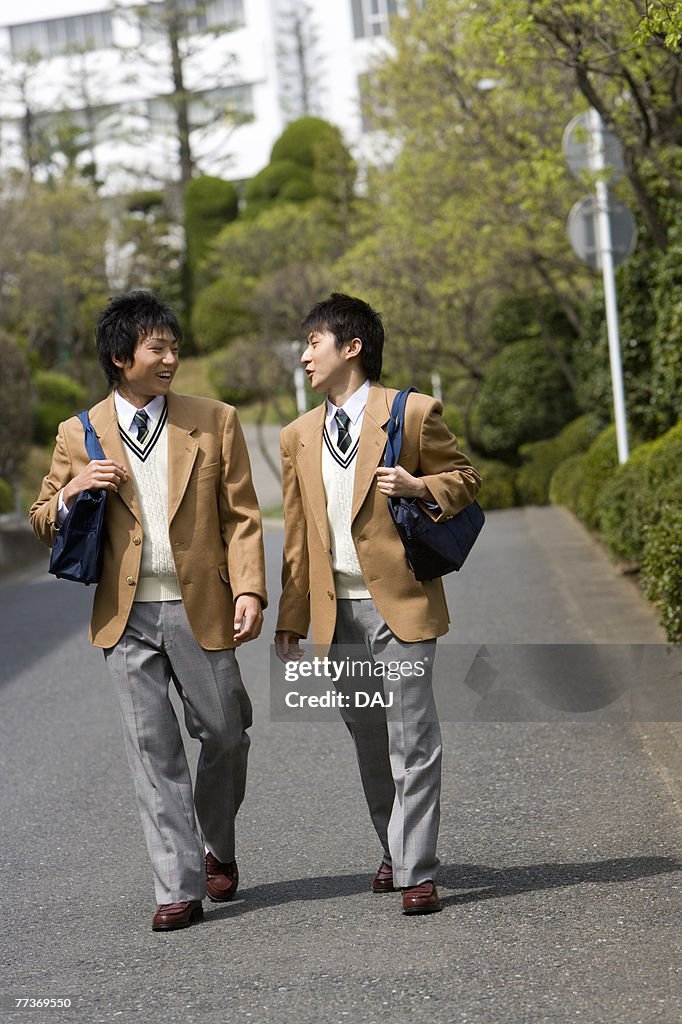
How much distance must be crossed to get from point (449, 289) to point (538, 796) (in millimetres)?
18646

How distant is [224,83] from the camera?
5406cm

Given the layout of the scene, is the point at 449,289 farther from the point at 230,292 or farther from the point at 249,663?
the point at 230,292

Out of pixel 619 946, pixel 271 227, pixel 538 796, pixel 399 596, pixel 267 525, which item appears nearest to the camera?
pixel 619 946

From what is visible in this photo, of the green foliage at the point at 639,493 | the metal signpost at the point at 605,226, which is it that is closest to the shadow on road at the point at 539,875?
the green foliage at the point at 639,493

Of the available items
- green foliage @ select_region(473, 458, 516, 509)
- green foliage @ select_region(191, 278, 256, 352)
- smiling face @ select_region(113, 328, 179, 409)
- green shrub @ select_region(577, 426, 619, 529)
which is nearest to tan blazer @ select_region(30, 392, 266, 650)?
smiling face @ select_region(113, 328, 179, 409)

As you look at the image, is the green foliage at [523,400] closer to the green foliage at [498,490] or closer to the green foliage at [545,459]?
the green foliage at [545,459]

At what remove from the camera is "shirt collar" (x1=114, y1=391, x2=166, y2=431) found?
470cm

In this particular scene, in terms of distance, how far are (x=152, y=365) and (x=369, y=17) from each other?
50.8 m

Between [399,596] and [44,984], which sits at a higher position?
[399,596]

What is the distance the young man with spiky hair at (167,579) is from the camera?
452 centimetres

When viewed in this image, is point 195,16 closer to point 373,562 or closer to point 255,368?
point 255,368

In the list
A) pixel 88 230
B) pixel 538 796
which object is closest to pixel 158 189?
pixel 88 230

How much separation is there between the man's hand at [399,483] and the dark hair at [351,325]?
40cm

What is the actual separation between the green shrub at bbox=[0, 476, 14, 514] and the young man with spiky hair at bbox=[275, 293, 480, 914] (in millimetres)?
18335
